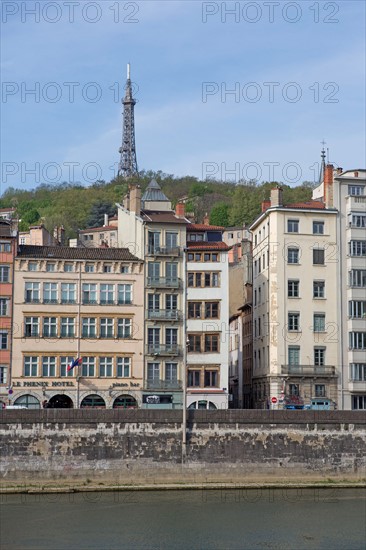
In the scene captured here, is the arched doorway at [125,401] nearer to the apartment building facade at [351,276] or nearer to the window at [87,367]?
the window at [87,367]

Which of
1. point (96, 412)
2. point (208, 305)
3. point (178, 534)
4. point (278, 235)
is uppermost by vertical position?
point (278, 235)

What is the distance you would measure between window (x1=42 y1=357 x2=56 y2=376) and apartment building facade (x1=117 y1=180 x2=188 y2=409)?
286 inches

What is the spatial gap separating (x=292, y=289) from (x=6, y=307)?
76.7 feet

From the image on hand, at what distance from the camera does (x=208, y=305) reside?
8356 centimetres

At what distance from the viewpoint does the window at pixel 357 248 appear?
85375mm

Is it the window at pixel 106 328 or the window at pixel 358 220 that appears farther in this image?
the window at pixel 358 220

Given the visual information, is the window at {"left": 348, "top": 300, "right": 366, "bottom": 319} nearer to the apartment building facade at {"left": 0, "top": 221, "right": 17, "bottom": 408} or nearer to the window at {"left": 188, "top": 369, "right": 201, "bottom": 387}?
the window at {"left": 188, "top": 369, "right": 201, "bottom": 387}

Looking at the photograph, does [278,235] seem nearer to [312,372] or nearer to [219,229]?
[219,229]

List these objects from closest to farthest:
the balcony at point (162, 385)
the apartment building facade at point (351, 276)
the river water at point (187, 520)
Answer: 1. the river water at point (187, 520)
2. the balcony at point (162, 385)
3. the apartment building facade at point (351, 276)

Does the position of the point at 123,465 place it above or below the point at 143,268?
below

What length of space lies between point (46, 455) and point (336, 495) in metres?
18.6

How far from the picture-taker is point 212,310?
8369 centimetres

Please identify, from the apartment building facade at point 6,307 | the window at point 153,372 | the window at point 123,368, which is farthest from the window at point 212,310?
the apartment building facade at point 6,307

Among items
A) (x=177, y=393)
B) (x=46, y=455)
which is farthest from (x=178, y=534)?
(x=177, y=393)
